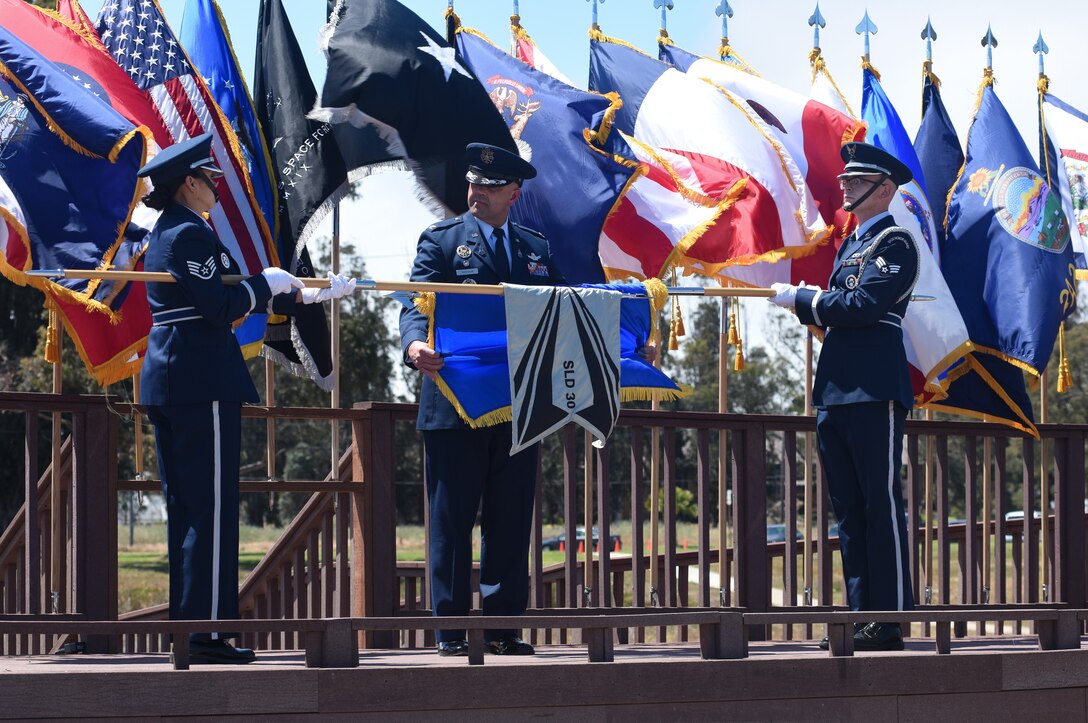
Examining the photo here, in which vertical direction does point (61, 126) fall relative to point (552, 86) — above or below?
below

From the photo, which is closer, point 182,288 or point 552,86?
point 182,288

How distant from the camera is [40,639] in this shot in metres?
8.18

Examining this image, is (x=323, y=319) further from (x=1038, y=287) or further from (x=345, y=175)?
(x=1038, y=287)

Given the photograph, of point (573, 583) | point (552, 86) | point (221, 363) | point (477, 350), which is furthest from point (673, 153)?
point (221, 363)

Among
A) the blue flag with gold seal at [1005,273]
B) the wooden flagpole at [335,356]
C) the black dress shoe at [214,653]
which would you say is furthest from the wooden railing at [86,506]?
the blue flag with gold seal at [1005,273]

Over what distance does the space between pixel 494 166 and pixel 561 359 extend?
0.75 meters

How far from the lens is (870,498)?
19.7 feet

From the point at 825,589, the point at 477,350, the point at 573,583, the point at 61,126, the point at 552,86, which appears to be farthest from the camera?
the point at 552,86

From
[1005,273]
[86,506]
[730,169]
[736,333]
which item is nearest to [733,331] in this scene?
[736,333]

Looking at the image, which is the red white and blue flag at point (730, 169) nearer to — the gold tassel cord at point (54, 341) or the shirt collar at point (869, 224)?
the shirt collar at point (869, 224)

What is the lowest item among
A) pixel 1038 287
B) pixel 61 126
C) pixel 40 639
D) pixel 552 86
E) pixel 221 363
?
pixel 40 639

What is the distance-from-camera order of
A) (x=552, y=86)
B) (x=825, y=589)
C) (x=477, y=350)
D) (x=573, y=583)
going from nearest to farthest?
1. (x=477, y=350)
2. (x=573, y=583)
3. (x=825, y=589)
4. (x=552, y=86)

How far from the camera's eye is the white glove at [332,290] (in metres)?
5.57

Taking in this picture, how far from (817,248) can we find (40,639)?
4.68 m
